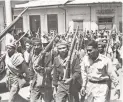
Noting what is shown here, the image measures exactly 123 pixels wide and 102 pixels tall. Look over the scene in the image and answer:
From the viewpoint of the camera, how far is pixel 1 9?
19844 millimetres

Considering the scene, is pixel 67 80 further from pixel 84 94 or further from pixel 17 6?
pixel 17 6

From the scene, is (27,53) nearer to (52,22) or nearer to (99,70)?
(99,70)

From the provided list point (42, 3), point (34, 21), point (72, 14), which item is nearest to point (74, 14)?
point (72, 14)

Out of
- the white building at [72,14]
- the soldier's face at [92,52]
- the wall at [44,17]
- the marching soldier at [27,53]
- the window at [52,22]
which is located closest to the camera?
the soldier's face at [92,52]

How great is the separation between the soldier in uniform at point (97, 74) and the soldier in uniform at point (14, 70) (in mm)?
1413

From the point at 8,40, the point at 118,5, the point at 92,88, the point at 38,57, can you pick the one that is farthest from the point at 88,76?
the point at 118,5

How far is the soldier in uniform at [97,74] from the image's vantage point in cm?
435

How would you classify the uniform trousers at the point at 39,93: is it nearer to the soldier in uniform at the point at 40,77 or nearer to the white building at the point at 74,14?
the soldier in uniform at the point at 40,77

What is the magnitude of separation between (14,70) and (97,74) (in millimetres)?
1749

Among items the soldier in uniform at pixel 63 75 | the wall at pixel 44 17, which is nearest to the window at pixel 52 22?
the wall at pixel 44 17

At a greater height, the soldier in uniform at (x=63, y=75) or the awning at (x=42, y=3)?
the awning at (x=42, y=3)

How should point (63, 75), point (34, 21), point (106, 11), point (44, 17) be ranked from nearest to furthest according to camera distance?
1. point (63, 75)
2. point (106, 11)
3. point (44, 17)
4. point (34, 21)

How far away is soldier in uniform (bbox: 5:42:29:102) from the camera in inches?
203

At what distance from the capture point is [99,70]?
14.3 ft
